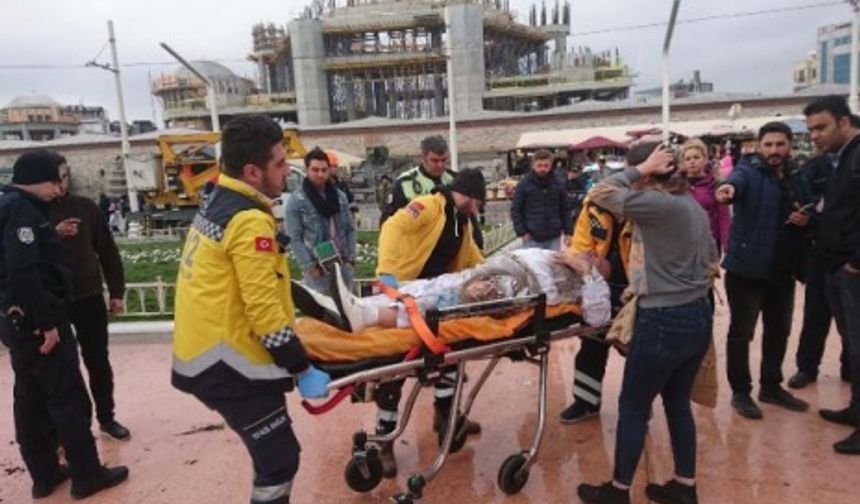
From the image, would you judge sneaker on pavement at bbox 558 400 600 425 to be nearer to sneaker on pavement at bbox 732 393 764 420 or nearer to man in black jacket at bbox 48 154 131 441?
sneaker on pavement at bbox 732 393 764 420

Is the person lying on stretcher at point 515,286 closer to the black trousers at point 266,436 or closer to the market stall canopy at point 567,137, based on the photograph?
the black trousers at point 266,436

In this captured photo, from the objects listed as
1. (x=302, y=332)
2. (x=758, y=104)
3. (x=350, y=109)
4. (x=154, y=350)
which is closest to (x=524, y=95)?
(x=350, y=109)

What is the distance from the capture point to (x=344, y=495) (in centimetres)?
347

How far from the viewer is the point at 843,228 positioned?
3613 millimetres

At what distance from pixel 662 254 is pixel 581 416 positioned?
1719 millimetres

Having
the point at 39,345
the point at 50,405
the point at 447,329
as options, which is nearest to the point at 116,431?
the point at 50,405

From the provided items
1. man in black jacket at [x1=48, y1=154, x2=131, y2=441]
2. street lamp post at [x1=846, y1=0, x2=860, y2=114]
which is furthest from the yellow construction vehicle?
man in black jacket at [x1=48, y1=154, x2=131, y2=441]

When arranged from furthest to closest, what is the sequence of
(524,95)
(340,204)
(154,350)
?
(524,95), (154,350), (340,204)

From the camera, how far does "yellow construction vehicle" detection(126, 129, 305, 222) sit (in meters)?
20.6

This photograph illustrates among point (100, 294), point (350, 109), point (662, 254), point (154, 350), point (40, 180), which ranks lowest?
point (154, 350)

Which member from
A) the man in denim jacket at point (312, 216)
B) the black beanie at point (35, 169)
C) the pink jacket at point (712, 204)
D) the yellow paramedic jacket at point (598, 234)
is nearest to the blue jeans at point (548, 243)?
the pink jacket at point (712, 204)

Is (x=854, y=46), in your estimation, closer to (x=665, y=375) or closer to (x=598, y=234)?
(x=598, y=234)

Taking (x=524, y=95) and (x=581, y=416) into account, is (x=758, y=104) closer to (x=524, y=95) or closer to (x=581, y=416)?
(x=524, y=95)

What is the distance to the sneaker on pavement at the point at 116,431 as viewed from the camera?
14.3 ft
